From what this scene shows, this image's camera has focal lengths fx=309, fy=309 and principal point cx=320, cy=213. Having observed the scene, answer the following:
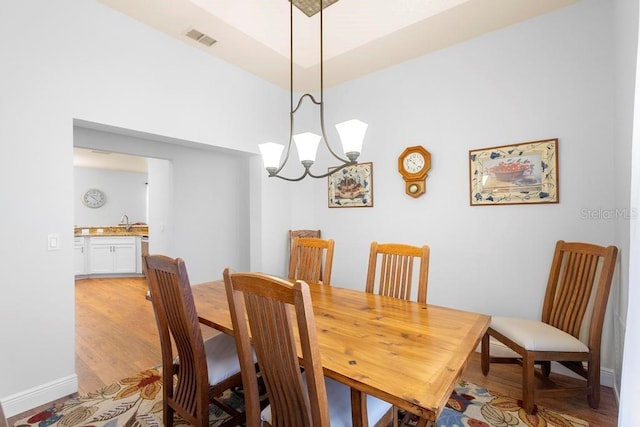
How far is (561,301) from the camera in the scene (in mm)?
2197

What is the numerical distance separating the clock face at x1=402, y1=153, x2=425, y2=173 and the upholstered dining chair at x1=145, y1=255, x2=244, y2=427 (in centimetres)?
222

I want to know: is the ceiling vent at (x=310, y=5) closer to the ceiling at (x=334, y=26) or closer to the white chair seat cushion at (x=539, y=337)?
the ceiling at (x=334, y=26)

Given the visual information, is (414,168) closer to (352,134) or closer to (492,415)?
(352,134)

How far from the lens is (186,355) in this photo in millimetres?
1612

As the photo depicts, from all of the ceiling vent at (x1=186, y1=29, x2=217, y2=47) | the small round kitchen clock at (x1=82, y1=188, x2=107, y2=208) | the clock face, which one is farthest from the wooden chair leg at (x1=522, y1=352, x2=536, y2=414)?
the small round kitchen clock at (x1=82, y1=188, x2=107, y2=208)

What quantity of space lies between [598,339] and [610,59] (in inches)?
74.2

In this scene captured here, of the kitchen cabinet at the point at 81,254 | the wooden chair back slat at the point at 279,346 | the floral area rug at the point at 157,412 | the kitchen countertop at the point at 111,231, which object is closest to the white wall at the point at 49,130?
the floral area rug at the point at 157,412

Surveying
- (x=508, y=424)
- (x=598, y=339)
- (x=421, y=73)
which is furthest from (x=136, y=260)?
(x=598, y=339)

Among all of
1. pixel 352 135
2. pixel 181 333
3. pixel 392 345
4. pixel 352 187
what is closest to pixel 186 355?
pixel 181 333

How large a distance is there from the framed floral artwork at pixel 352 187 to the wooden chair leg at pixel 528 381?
191 cm

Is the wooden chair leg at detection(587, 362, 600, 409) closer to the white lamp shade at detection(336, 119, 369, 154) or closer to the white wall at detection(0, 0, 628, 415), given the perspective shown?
the white wall at detection(0, 0, 628, 415)

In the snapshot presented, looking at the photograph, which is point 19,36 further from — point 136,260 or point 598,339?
point 136,260

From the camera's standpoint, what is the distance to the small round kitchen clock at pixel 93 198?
7.63 meters

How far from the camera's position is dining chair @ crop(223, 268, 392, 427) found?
96 cm
